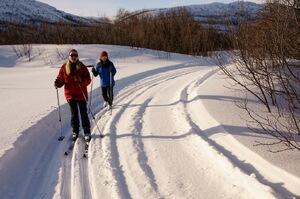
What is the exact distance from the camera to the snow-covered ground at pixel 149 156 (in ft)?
18.2

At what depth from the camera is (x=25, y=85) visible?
17.8 meters

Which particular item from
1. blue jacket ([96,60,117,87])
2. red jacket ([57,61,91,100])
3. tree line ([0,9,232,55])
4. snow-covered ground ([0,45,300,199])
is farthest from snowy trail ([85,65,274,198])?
tree line ([0,9,232,55])

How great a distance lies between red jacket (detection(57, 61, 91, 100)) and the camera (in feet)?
27.2

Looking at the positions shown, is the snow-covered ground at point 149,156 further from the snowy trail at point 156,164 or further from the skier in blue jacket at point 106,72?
the skier in blue jacket at point 106,72

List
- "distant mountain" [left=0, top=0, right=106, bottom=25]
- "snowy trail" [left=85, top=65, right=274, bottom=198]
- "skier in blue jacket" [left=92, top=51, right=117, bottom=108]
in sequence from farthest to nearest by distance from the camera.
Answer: "distant mountain" [left=0, top=0, right=106, bottom=25]
"skier in blue jacket" [left=92, top=51, right=117, bottom=108]
"snowy trail" [left=85, top=65, right=274, bottom=198]

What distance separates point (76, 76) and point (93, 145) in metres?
1.50

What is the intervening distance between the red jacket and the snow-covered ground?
0.97 m

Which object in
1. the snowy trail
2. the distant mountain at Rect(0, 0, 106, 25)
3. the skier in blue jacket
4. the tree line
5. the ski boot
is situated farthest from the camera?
the distant mountain at Rect(0, 0, 106, 25)

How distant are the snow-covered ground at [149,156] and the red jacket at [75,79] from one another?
97 centimetres

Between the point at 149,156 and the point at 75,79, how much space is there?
2.42 meters

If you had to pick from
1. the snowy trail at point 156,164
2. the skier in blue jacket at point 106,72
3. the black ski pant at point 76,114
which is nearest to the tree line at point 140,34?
the skier in blue jacket at point 106,72

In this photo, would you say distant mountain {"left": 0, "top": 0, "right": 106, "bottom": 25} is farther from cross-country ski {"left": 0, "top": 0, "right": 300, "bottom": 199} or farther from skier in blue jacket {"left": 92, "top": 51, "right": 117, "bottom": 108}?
cross-country ski {"left": 0, "top": 0, "right": 300, "bottom": 199}

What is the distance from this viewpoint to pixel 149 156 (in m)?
6.95

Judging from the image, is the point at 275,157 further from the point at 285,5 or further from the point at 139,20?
the point at 139,20
